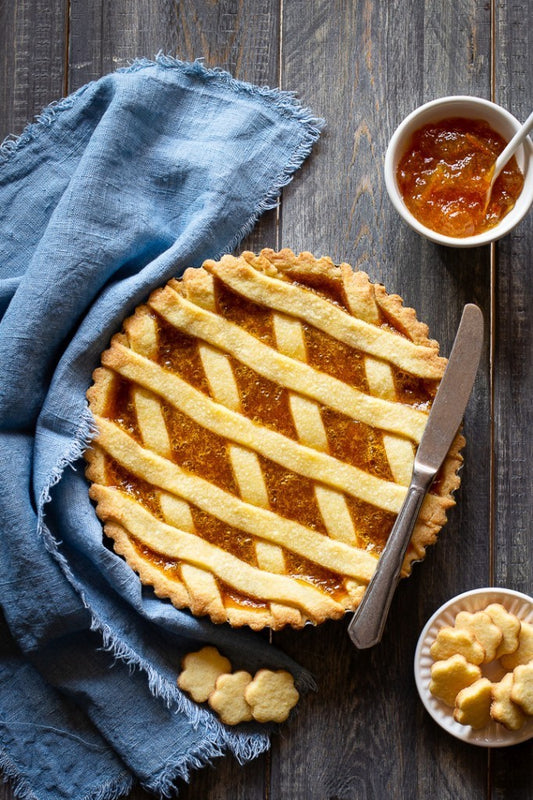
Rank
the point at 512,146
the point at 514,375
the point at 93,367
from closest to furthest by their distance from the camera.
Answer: the point at 512,146
the point at 93,367
the point at 514,375

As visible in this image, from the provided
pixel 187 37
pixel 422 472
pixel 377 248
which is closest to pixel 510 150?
pixel 377 248

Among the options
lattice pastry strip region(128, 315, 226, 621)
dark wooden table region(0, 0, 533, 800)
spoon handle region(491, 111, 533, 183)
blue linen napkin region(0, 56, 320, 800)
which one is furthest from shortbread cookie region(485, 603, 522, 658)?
spoon handle region(491, 111, 533, 183)

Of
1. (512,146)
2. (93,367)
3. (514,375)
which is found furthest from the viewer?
(514,375)

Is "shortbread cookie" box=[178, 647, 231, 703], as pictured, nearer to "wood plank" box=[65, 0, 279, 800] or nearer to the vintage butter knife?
the vintage butter knife

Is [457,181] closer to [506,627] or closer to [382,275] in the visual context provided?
[382,275]

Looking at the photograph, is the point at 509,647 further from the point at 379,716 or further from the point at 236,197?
the point at 236,197

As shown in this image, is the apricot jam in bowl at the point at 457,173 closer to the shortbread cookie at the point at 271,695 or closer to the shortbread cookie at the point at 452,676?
the shortbread cookie at the point at 452,676
